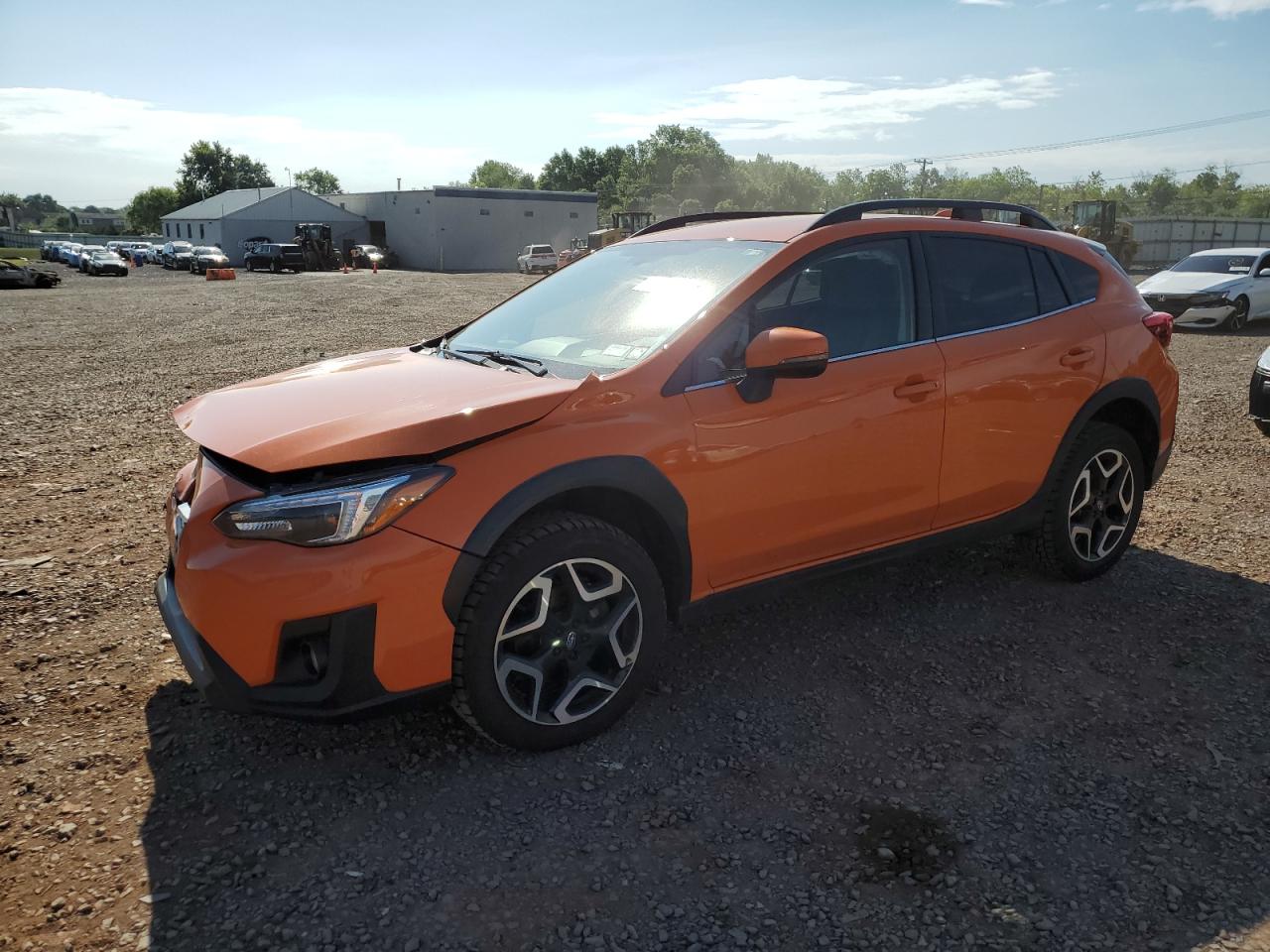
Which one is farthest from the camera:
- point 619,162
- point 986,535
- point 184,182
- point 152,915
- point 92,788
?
point 619,162

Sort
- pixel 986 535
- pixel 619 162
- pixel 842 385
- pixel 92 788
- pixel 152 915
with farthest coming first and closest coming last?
1. pixel 619 162
2. pixel 986 535
3. pixel 842 385
4. pixel 92 788
5. pixel 152 915

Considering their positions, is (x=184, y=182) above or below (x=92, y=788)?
above

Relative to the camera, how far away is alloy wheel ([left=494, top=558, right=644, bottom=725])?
2.99m

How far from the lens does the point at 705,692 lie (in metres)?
3.63

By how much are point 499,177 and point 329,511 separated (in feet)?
547

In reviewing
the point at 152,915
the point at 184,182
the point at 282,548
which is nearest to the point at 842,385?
the point at 282,548

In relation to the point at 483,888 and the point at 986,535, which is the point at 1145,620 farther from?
the point at 483,888

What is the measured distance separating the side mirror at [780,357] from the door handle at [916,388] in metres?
0.57

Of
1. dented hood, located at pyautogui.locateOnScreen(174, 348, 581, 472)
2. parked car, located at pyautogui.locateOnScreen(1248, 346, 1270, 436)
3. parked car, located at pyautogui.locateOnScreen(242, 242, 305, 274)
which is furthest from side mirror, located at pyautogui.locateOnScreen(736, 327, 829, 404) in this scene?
parked car, located at pyautogui.locateOnScreen(242, 242, 305, 274)

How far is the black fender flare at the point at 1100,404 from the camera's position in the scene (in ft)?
14.3

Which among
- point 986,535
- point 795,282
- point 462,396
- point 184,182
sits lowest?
point 986,535

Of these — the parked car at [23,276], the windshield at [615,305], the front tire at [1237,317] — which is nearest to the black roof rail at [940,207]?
the windshield at [615,305]

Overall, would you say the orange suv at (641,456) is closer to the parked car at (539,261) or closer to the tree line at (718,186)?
the parked car at (539,261)

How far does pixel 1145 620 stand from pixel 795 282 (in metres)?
2.34
